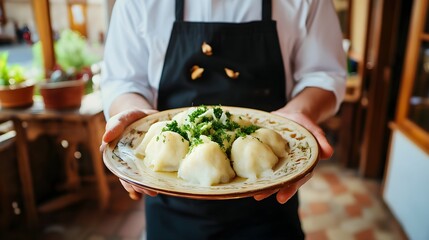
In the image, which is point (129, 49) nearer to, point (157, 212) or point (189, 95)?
point (189, 95)

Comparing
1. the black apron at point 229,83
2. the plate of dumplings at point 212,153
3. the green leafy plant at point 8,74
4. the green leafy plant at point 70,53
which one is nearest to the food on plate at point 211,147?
the plate of dumplings at point 212,153

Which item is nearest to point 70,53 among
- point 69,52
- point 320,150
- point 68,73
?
point 69,52

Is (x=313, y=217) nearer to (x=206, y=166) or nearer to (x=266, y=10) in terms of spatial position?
(x=266, y=10)

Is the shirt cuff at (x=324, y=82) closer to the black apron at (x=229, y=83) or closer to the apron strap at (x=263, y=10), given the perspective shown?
the black apron at (x=229, y=83)

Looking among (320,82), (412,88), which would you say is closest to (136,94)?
(320,82)

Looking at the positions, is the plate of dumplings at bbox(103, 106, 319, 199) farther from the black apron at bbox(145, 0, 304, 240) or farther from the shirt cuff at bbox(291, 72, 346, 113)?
the shirt cuff at bbox(291, 72, 346, 113)

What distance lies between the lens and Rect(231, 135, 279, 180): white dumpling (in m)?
0.91

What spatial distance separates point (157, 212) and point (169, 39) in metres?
0.62

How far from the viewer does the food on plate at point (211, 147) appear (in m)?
0.90

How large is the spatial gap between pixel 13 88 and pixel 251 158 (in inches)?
83.0

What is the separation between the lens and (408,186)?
8.08 ft

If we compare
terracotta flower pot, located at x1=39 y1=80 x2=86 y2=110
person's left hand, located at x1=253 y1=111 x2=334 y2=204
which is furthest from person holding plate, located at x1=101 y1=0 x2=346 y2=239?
terracotta flower pot, located at x1=39 y1=80 x2=86 y2=110

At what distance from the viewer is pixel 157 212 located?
1.36 meters

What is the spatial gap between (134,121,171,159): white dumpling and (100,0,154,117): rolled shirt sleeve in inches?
12.4
